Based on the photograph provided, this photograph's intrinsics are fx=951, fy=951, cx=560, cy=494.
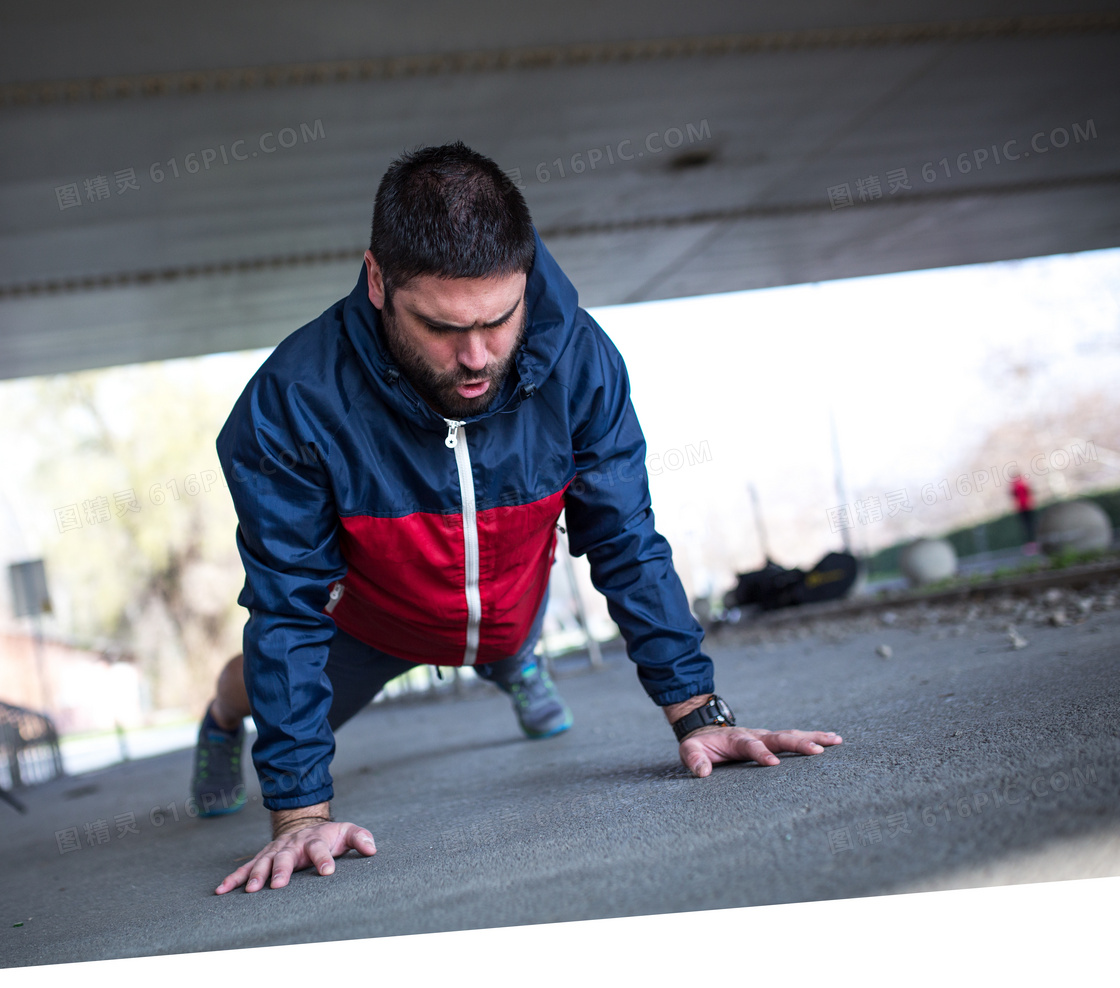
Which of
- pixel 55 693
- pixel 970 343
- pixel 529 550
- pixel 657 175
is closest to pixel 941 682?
pixel 529 550

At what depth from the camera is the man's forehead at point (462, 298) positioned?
2.03 meters

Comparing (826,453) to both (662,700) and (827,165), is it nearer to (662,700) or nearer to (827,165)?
(827,165)

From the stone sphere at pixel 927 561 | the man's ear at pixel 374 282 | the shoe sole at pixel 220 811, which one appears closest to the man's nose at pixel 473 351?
the man's ear at pixel 374 282

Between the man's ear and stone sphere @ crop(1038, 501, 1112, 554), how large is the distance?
38.6 feet

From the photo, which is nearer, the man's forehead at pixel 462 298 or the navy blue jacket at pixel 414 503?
the man's forehead at pixel 462 298

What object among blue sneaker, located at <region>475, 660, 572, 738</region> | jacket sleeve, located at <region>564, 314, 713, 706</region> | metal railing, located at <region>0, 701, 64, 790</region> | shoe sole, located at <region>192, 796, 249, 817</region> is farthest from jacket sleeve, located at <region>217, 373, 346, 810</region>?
metal railing, located at <region>0, 701, 64, 790</region>

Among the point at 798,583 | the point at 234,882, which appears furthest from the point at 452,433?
the point at 798,583

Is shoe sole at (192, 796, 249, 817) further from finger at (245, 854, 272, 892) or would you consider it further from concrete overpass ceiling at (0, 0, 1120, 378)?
concrete overpass ceiling at (0, 0, 1120, 378)

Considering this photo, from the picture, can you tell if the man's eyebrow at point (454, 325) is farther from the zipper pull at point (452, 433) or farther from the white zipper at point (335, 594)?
the white zipper at point (335, 594)

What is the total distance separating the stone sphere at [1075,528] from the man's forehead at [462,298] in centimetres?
1174

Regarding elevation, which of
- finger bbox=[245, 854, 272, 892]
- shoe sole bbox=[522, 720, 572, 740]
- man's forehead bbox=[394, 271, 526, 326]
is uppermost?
man's forehead bbox=[394, 271, 526, 326]

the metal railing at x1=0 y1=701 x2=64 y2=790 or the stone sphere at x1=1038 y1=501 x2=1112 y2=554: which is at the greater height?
the metal railing at x1=0 y1=701 x2=64 y2=790

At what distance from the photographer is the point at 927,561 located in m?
13.2

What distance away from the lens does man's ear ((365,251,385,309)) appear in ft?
7.32
